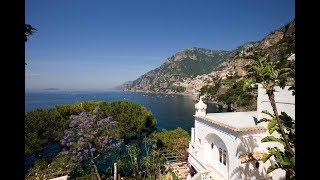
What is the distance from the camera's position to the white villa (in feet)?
41.9

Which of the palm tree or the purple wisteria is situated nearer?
the palm tree

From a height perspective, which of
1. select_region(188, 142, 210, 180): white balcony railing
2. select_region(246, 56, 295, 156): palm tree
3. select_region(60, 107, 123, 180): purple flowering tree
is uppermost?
select_region(246, 56, 295, 156): palm tree

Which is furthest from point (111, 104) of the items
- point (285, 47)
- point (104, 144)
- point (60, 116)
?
point (285, 47)

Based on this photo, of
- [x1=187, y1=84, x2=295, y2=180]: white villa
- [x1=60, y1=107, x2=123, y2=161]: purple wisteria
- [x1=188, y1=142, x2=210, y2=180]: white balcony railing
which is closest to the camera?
[x1=187, y1=84, x2=295, y2=180]: white villa

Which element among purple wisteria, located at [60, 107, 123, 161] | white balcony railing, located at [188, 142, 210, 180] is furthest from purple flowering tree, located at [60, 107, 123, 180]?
white balcony railing, located at [188, 142, 210, 180]

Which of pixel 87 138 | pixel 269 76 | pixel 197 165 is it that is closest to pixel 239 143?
pixel 197 165

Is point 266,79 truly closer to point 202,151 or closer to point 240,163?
point 240,163

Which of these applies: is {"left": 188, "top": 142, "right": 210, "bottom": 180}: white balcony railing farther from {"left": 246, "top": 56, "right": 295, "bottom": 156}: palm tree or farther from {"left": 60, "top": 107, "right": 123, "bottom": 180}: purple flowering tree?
{"left": 246, "top": 56, "right": 295, "bottom": 156}: palm tree

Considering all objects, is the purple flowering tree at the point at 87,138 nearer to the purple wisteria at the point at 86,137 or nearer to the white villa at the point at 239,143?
the purple wisteria at the point at 86,137

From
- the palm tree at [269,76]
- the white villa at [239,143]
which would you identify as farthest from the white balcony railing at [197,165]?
the palm tree at [269,76]

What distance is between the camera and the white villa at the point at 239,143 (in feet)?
41.9

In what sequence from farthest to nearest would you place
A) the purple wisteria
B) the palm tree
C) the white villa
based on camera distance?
the purple wisteria < the white villa < the palm tree
